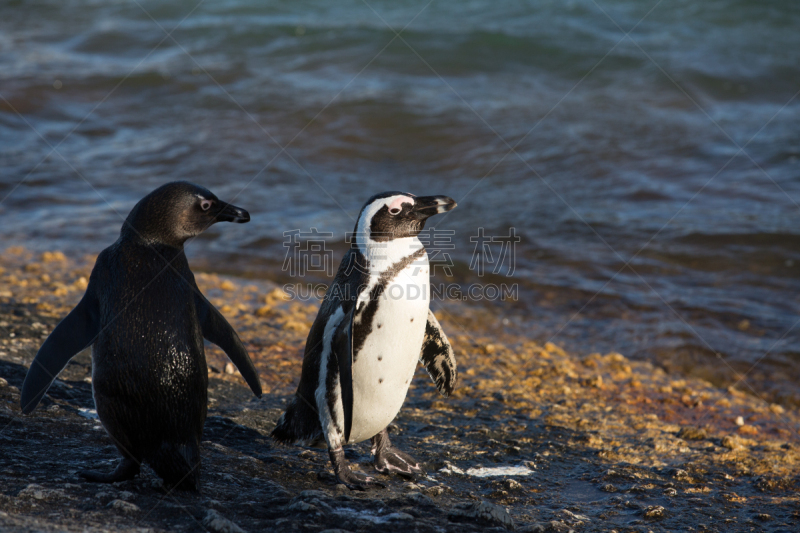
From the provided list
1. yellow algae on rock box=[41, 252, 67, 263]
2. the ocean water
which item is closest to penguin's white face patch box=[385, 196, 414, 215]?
the ocean water

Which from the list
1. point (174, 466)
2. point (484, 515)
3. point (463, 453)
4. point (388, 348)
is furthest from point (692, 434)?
point (174, 466)

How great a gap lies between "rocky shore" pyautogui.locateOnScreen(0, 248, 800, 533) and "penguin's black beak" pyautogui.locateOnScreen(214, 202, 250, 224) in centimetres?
118

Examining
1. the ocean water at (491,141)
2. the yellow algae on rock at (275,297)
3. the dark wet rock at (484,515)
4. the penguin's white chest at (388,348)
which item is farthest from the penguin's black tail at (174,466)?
the ocean water at (491,141)

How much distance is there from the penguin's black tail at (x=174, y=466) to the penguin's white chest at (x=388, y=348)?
840mm

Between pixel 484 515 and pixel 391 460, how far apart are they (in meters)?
0.69

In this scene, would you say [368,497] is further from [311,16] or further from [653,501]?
[311,16]

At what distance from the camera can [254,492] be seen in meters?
3.17

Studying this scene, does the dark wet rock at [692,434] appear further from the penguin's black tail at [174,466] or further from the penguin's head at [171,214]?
the penguin's head at [171,214]

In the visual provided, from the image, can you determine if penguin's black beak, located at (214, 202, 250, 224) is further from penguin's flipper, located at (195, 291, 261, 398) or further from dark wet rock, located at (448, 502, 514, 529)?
dark wet rock, located at (448, 502, 514, 529)

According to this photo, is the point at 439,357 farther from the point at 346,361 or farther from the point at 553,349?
the point at 553,349

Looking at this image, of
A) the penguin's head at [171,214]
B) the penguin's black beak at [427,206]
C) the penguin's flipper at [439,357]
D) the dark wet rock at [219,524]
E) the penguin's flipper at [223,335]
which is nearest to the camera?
the dark wet rock at [219,524]

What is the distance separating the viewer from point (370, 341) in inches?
138

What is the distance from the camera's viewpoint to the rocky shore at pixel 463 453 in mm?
2945

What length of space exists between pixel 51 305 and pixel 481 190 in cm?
645
